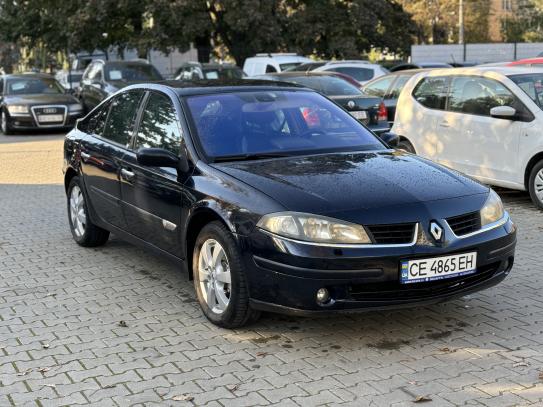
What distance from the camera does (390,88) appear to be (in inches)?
574

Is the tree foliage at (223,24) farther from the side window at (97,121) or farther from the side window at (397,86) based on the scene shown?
the side window at (97,121)

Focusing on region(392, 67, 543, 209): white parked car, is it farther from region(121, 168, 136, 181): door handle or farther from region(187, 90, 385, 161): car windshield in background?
region(121, 168, 136, 181): door handle

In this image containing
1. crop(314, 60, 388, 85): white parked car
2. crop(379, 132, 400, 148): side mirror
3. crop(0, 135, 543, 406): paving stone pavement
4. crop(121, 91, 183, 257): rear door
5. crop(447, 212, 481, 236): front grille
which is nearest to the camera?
crop(0, 135, 543, 406): paving stone pavement

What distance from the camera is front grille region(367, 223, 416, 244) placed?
4.38m

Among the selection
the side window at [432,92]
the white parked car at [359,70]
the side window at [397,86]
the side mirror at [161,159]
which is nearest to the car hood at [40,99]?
the white parked car at [359,70]

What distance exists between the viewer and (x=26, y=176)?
1270 centimetres

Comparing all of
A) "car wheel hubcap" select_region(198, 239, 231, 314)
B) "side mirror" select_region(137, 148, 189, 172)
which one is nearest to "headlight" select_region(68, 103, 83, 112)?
"side mirror" select_region(137, 148, 189, 172)

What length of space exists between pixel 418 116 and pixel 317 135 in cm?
490

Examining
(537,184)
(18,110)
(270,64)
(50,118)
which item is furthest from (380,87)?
(18,110)

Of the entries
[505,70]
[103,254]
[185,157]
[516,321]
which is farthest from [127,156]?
[505,70]

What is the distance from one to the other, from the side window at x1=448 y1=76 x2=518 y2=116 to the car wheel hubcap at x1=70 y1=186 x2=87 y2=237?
4.85 meters

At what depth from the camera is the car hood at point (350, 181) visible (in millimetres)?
4512

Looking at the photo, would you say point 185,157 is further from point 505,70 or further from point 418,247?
point 505,70

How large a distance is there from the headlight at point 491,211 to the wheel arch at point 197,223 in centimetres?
159
